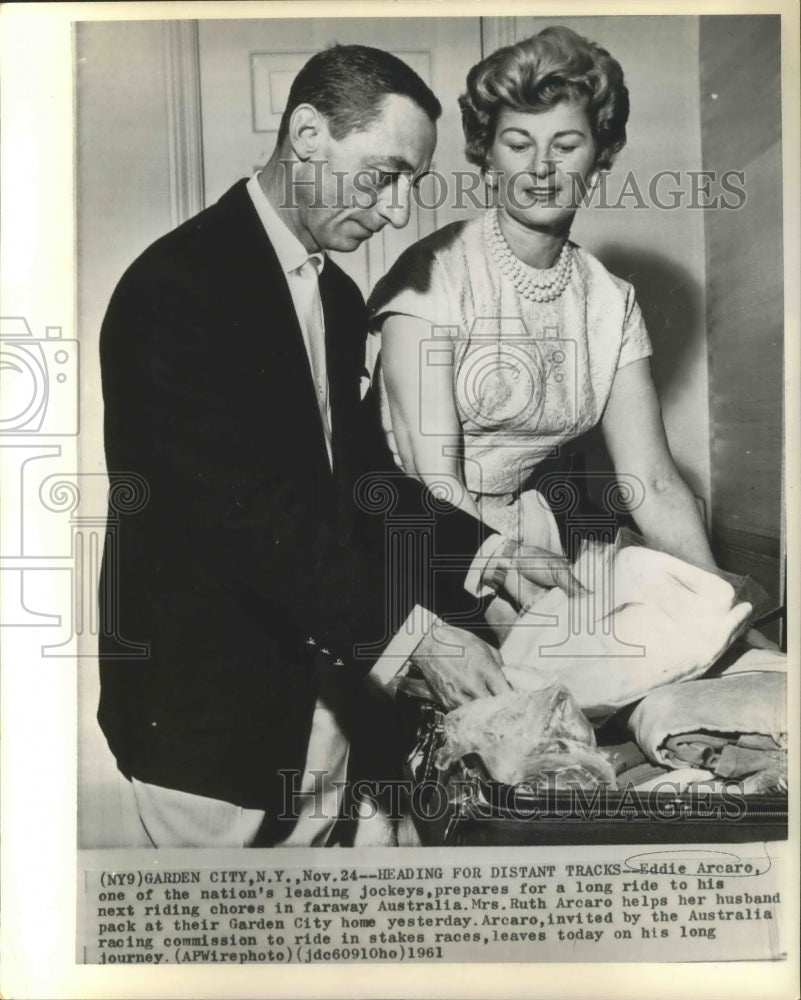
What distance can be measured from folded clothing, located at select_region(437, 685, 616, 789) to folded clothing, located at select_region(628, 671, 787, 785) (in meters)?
0.12

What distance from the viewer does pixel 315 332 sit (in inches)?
68.5

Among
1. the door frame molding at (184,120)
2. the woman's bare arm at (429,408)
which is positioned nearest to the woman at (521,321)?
the woman's bare arm at (429,408)

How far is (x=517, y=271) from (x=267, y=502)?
68cm

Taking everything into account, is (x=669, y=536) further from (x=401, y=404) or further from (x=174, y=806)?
(x=174, y=806)

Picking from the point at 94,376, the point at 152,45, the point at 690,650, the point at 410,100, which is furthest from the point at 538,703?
the point at 152,45

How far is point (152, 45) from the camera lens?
1.75 metres

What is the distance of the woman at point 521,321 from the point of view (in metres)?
1.73

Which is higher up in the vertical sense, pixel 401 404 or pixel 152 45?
pixel 152 45

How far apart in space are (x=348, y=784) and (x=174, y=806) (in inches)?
13.7

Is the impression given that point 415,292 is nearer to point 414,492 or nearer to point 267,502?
point 414,492

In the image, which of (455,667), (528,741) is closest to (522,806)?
(528,741)

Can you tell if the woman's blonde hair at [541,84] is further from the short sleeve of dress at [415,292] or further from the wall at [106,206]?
the wall at [106,206]

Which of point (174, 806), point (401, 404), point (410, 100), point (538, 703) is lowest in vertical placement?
point (174, 806)

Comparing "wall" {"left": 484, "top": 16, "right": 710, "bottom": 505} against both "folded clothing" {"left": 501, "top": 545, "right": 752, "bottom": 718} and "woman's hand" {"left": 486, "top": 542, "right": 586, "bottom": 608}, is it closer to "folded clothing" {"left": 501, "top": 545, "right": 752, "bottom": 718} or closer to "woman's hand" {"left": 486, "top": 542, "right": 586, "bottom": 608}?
"folded clothing" {"left": 501, "top": 545, "right": 752, "bottom": 718}
